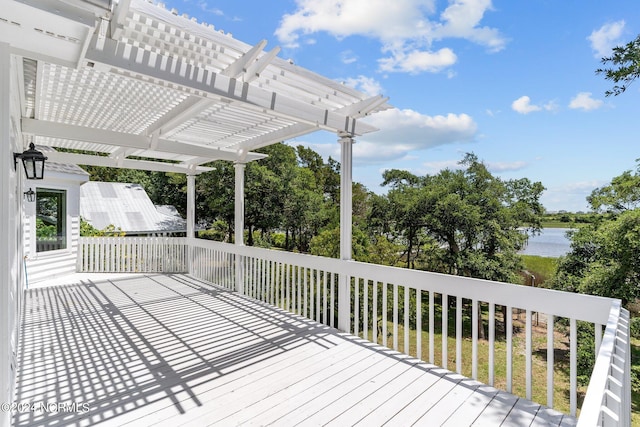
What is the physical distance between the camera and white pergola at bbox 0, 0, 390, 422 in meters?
1.82

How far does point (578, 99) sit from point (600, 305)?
14656 mm

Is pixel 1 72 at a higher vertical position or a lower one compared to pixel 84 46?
lower

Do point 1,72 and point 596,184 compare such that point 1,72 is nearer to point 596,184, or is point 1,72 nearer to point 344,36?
point 344,36

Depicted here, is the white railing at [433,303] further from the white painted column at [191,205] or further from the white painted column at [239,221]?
the white painted column at [191,205]

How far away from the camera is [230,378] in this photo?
297 centimetres

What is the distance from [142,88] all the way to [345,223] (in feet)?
9.32

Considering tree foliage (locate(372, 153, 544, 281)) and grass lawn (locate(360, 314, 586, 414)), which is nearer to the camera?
grass lawn (locate(360, 314, 586, 414))

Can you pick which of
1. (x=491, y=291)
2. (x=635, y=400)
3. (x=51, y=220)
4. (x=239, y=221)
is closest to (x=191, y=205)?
→ (x=239, y=221)

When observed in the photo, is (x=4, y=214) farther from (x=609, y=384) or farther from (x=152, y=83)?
(x=609, y=384)

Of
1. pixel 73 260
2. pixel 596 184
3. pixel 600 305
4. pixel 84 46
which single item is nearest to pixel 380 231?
pixel 596 184

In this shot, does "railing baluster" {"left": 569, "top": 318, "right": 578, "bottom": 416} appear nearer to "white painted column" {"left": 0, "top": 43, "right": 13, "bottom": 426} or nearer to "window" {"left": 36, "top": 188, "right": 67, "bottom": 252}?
"white painted column" {"left": 0, "top": 43, "right": 13, "bottom": 426}

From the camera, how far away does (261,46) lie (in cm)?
277

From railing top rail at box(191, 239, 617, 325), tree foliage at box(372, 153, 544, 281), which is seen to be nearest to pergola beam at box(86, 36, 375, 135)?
railing top rail at box(191, 239, 617, 325)

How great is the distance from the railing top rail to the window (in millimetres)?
6672
